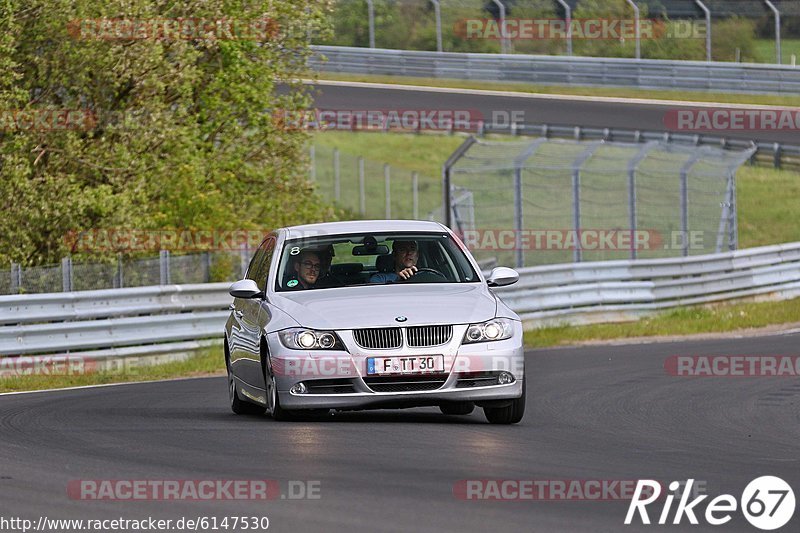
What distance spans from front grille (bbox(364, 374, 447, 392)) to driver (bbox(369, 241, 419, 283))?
126 centimetres

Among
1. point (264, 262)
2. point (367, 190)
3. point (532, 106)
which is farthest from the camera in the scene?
point (532, 106)

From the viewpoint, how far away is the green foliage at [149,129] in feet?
72.2

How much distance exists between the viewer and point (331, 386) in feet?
35.8

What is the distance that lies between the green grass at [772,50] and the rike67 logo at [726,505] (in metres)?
37.3

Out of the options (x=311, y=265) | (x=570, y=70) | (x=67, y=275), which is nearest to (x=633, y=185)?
(x=67, y=275)

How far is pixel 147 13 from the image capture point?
23.3 meters

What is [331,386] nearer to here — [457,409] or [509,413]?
[509,413]

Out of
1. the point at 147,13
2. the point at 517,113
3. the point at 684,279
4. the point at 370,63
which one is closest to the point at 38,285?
the point at 147,13

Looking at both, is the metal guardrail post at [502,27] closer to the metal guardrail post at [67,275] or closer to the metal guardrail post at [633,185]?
the metal guardrail post at [633,185]

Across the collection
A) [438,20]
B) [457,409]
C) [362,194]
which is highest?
[457,409]

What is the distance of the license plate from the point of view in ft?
35.4

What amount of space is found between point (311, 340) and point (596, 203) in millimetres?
19108

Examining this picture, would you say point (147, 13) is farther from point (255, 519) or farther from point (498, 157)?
point (255, 519)

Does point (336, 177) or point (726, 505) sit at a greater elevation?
point (726, 505)
